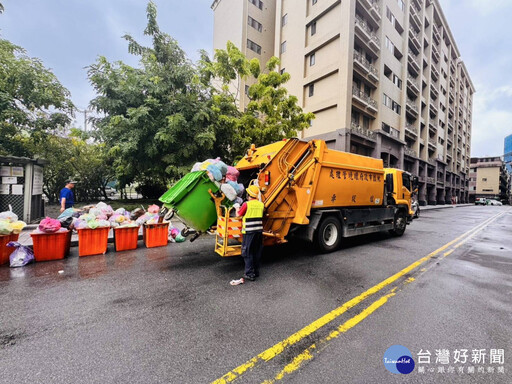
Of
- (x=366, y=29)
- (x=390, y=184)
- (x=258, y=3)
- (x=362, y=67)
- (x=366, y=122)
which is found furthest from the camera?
(x=258, y=3)

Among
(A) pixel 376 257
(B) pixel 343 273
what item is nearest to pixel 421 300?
(B) pixel 343 273

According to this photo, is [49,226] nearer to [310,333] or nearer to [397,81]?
[310,333]

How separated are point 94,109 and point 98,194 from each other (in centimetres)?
759

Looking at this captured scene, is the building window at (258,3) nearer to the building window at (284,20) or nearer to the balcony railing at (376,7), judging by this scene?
the building window at (284,20)

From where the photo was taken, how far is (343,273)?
435 cm

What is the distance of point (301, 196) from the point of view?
5.21 metres

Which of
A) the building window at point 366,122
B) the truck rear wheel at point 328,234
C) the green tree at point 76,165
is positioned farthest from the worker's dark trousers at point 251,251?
the building window at point 366,122

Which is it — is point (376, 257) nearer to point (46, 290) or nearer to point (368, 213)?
point (368, 213)

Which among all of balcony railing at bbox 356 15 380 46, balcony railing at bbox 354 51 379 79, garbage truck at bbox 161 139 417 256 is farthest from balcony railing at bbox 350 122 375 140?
garbage truck at bbox 161 139 417 256

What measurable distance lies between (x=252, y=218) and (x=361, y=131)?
19.5 metres

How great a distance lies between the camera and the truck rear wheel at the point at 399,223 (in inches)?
314

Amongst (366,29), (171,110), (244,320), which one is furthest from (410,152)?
(244,320)

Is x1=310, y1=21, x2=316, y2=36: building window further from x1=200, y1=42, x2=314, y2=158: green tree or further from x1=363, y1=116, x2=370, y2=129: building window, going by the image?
x1=200, y1=42, x2=314, y2=158: green tree

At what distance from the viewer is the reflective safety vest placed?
3.88 metres
